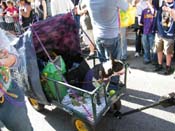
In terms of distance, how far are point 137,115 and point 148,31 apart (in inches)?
82.8

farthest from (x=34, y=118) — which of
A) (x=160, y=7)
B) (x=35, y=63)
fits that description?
(x=160, y=7)

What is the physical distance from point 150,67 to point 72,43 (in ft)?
6.95

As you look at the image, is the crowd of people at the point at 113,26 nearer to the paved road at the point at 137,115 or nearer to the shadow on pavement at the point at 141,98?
the paved road at the point at 137,115

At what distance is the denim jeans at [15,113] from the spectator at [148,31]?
3.57 meters

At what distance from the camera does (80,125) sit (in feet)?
11.6

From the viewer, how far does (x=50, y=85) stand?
361cm

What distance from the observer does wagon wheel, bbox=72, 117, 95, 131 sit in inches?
135

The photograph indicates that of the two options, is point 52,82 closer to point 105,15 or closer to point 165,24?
point 105,15

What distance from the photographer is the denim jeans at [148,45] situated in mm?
5546

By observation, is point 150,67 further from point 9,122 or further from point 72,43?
point 9,122

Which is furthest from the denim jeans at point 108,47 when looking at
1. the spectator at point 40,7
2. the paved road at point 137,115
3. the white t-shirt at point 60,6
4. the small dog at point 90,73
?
the spectator at point 40,7

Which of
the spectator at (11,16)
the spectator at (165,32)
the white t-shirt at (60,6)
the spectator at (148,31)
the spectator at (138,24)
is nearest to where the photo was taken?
the spectator at (165,32)

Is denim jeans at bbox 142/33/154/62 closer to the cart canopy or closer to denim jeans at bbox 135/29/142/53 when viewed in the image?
denim jeans at bbox 135/29/142/53

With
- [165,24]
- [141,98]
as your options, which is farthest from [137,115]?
[165,24]
